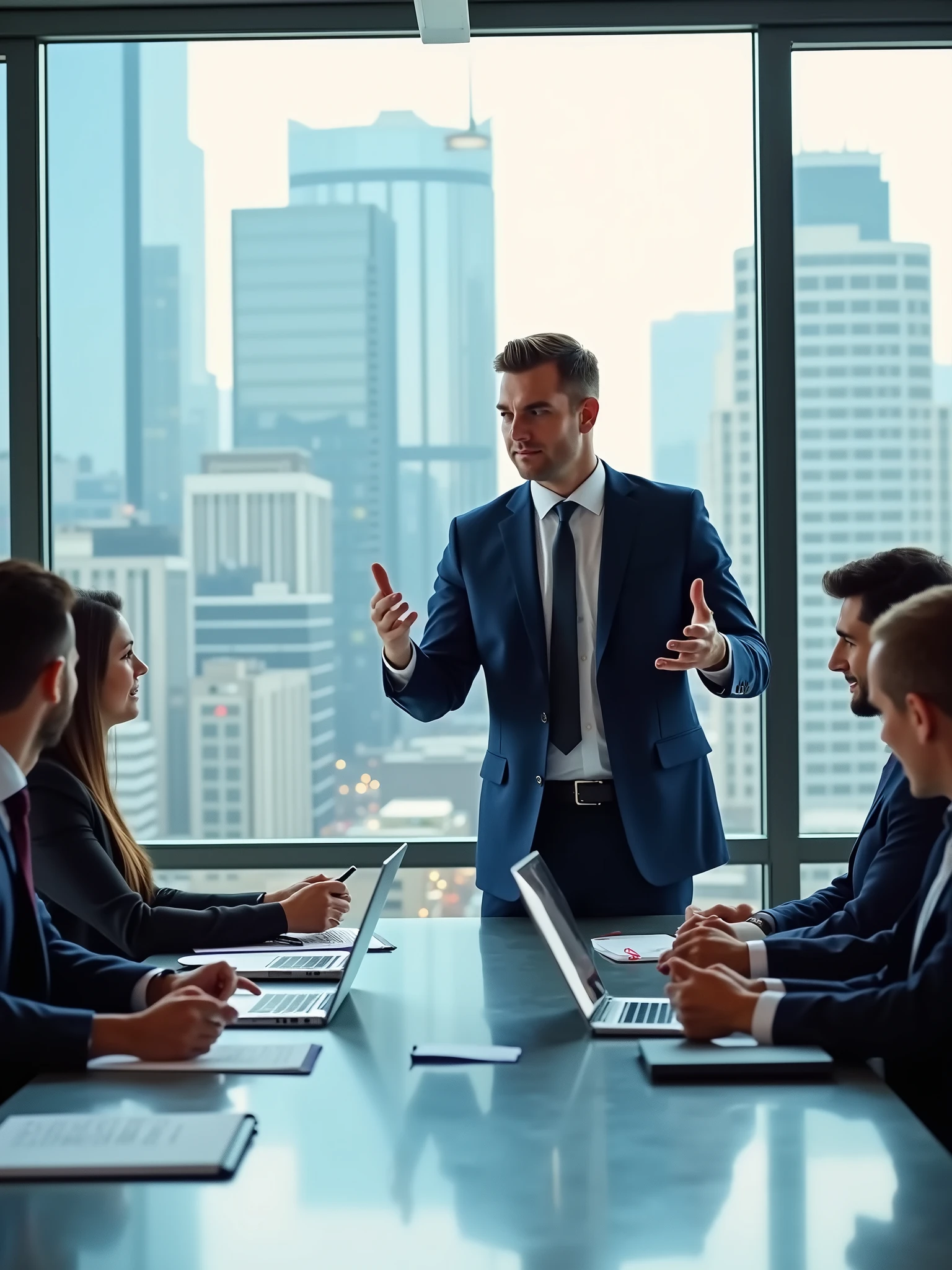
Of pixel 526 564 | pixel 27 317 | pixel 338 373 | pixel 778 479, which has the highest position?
pixel 27 317

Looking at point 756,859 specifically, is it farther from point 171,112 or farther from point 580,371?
point 171,112

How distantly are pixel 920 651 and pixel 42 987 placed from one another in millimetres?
1378

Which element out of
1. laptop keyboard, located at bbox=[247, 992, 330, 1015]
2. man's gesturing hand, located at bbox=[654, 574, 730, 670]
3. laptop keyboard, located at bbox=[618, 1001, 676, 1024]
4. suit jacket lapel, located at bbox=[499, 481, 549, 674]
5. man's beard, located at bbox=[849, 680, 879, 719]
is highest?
suit jacket lapel, located at bbox=[499, 481, 549, 674]

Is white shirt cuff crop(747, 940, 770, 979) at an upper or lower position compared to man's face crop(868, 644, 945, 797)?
lower

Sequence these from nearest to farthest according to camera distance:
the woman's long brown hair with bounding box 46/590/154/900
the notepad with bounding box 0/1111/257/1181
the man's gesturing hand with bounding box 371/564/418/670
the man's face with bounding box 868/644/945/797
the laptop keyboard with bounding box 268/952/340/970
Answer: the notepad with bounding box 0/1111/257/1181
the man's face with bounding box 868/644/945/797
the laptop keyboard with bounding box 268/952/340/970
the woman's long brown hair with bounding box 46/590/154/900
the man's gesturing hand with bounding box 371/564/418/670

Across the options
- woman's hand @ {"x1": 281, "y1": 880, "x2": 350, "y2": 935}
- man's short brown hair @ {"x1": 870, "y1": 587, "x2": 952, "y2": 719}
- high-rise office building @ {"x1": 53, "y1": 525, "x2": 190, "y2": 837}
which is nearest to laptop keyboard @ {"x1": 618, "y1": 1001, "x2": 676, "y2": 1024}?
man's short brown hair @ {"x1": 870, "y1": 587, "x2": 952, "y2": 719}

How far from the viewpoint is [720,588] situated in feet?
10.2

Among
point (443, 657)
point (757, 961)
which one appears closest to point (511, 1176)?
point (757, 961)

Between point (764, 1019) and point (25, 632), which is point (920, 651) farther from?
point (25, 632)

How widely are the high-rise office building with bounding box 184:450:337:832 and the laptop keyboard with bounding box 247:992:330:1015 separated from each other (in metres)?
1.88

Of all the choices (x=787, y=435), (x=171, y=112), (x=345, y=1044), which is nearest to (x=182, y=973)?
(x=345, y=1044)

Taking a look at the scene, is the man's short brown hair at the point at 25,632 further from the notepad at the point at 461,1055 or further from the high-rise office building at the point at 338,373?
the high-rise office building at the point at 338,373

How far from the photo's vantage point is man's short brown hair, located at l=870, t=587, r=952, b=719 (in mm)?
1857

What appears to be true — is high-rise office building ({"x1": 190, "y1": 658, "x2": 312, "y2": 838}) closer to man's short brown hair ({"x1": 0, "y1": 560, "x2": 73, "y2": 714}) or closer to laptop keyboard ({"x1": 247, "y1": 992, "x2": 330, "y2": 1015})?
laptop keyboard ({"x1": 247, "y1": 992, "x2": 330, "y2": 1015})
